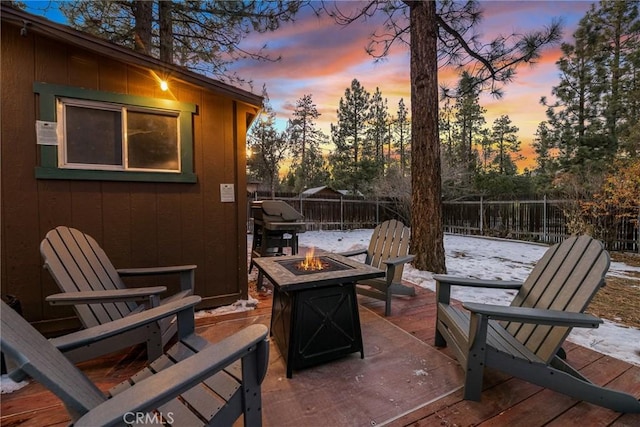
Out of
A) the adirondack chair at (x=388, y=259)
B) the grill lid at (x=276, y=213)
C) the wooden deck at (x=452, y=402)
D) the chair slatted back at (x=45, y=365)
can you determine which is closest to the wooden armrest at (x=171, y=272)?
the wooden deck at (x=452, y=402)

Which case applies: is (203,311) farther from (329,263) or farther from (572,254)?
(572,254)

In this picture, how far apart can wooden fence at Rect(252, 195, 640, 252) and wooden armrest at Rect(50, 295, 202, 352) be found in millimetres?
9216

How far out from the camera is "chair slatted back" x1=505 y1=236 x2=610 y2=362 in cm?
163

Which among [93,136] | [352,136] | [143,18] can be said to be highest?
[352,136]

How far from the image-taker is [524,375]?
1.64 meters

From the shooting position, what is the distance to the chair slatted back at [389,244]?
327cm

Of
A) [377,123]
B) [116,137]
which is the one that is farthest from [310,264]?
[377,123]

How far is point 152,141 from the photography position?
→ 293 centimetres

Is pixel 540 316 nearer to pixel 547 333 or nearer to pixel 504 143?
pixel 547 333

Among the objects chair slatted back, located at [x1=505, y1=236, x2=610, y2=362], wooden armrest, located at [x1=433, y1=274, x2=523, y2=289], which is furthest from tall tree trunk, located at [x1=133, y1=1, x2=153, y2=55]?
chair slatted back, located at [x1=505, y1=236, x2=610, y2=362]

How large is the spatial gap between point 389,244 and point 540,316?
1.91 m

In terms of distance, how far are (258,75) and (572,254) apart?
538 cm

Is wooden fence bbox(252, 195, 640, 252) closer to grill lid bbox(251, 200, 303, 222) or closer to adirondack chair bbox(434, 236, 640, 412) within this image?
grill lid bbox(251, 200, 303, 222)

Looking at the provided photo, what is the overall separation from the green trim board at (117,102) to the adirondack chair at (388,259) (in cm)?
201
